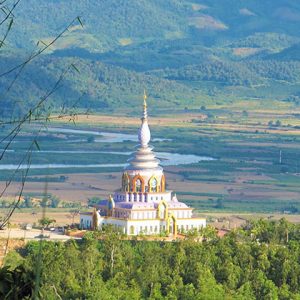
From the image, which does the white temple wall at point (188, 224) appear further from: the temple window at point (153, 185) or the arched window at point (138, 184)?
the arched window at point (138, 184)

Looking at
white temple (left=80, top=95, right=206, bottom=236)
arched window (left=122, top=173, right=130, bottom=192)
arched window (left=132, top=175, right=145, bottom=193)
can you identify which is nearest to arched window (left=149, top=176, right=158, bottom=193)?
white temple (left=80, top=95, right=206, bottom=236)

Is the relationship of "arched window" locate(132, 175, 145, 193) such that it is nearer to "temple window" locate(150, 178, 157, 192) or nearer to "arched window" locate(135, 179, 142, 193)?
"arched window" locate(135, 179, 142, 193)

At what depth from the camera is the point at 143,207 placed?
53.9m

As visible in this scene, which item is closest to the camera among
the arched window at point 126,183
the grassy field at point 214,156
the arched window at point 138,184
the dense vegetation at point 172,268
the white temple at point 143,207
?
the dense vegetation at point 172,268

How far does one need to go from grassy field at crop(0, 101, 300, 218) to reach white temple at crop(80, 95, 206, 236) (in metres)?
3.26

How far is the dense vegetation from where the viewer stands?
3800cm

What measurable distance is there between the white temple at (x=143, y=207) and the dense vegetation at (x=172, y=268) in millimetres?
4550

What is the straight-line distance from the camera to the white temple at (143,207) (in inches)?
2110

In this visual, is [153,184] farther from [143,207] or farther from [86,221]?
[86,221]

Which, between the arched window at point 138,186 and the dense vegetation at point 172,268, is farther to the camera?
the arched window at point 138,186

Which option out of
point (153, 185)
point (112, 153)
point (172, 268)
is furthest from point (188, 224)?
point (112, 153)

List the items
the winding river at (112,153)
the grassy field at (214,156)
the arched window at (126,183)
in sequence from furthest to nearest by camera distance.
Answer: the winding river at (112,153)
the grassy field at (214,156)
the arched window at (126,183)

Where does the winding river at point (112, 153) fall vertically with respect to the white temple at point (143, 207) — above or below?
above

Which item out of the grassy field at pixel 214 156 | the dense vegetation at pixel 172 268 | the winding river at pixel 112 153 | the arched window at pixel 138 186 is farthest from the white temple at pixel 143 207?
the winding river at pixel 112 153
